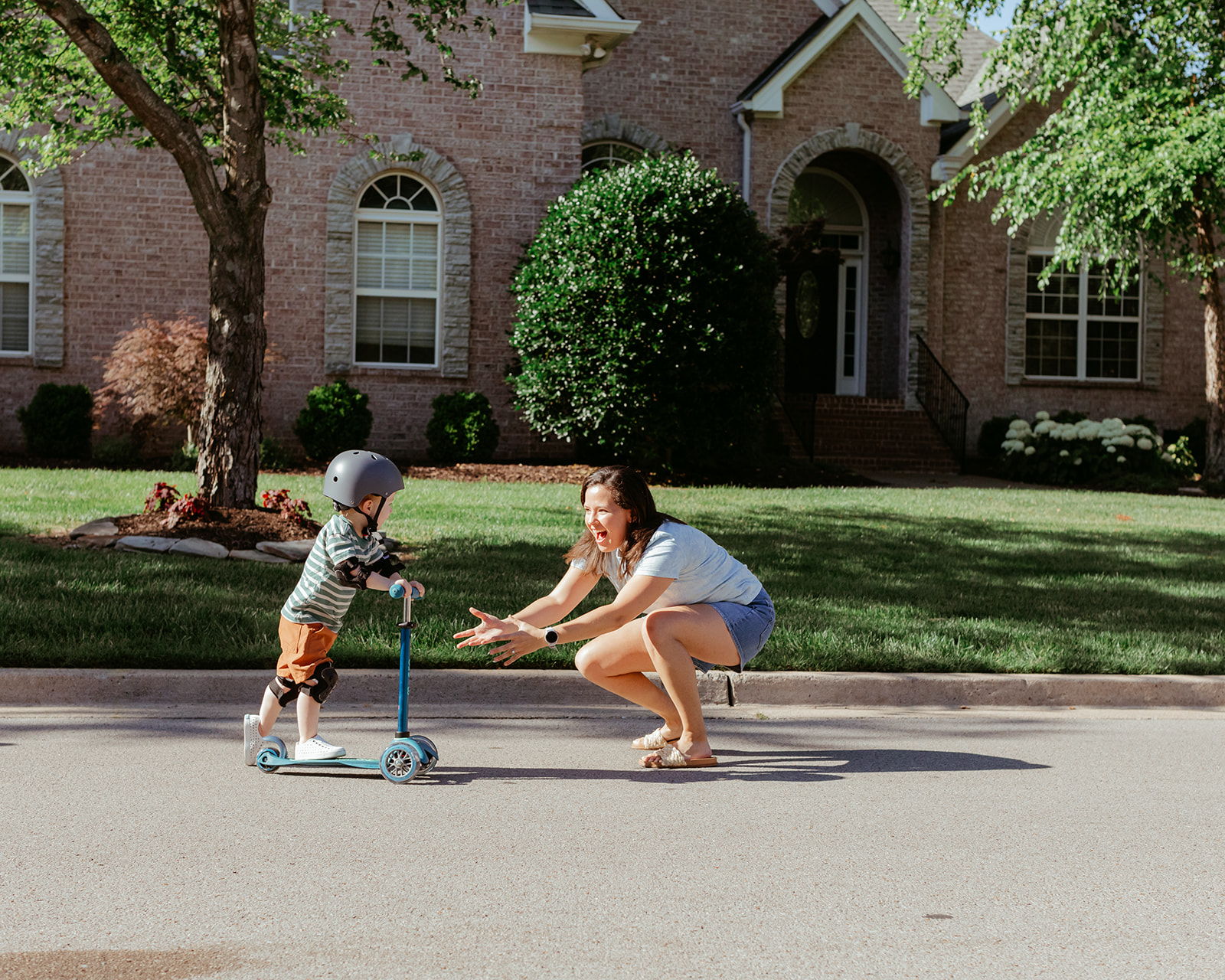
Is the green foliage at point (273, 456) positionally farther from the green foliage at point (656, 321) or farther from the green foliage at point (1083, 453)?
the green foliage at point (1083, 453)

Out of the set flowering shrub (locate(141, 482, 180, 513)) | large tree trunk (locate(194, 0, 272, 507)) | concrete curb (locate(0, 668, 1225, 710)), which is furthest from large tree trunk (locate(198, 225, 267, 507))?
concrete curb (locate(0, 668, 1225, 710))

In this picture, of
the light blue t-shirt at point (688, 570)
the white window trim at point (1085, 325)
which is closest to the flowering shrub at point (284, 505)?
the light blue t-shirt at point (688, 570)

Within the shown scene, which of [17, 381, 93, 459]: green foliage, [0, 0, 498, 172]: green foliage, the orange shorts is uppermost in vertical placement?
[0, 0, 498, 172]: green foliage

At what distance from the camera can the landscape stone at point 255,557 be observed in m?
8.82

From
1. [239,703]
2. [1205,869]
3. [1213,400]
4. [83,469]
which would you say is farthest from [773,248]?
[1205,869]

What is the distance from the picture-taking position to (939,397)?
2130 centimetres

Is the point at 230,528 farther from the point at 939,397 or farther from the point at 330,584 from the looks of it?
the point at 939,397

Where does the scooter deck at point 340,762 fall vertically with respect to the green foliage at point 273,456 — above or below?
below

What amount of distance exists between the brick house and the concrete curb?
40.4 feet

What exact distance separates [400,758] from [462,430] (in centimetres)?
1288

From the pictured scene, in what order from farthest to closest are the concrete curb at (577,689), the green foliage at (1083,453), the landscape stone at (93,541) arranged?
the green foliage at (1083,453) → the landscape stone at (93,541) → the concrete curb at (577,689)

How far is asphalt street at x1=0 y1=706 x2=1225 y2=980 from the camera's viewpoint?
10.5 ft

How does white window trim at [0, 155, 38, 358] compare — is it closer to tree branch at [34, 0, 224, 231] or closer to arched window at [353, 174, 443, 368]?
arched window at [353, 174, 443, 368]

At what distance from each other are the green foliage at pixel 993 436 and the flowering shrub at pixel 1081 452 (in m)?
1.06
